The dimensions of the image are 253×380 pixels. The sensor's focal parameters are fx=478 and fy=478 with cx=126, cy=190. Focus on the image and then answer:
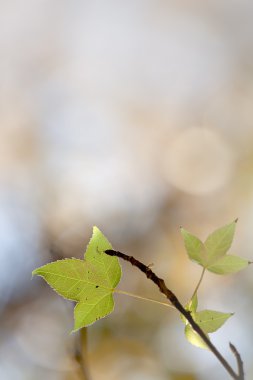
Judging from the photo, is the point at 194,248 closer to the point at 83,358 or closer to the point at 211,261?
the point at 211,261

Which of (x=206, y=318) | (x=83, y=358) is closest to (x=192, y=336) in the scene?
(x=206, y=318)

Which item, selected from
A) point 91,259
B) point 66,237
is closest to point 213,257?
point 91,259

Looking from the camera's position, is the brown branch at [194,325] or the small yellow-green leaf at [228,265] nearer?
the brown branch at [194,325]

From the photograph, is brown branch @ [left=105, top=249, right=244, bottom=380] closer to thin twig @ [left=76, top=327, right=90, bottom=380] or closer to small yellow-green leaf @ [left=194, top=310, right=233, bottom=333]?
small yellow-green leaf @ [left=194, top=310, right=233, bottom=333]

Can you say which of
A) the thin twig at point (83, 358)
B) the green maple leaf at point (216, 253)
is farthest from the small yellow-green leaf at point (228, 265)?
the thin twig at point (83, 358)

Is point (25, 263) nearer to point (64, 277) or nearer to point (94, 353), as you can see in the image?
point (94, 353)

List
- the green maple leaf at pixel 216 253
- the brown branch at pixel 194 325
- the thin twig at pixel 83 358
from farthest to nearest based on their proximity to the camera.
→ the thin twig at pixel 83 358, the green maple leaf at pixel 216 253, the brown branch at pixel 194 325

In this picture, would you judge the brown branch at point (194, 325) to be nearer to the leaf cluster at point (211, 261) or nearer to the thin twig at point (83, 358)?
the leaf cluster at point (211, 261)
